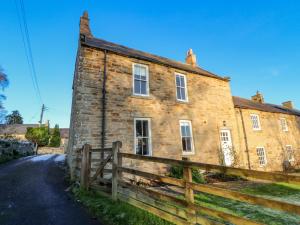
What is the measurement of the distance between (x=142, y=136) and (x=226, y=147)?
7.23 metres

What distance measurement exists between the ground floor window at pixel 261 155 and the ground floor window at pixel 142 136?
1235 cm

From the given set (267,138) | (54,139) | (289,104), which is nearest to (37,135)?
(54,139)

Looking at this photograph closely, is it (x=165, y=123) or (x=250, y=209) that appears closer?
(x=250, y=209)

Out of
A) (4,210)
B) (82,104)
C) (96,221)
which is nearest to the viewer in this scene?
(96,221)

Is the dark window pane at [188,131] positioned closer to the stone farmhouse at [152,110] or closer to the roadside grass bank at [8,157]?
the stone farmhouse at [152,110]

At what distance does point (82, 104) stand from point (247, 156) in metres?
14.2

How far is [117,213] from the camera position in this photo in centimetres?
440

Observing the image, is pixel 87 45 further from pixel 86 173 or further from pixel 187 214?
pixel 187 214

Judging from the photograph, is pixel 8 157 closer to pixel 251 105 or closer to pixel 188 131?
pixel 188 131

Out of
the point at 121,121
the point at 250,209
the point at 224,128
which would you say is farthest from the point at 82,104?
the point at 224,128

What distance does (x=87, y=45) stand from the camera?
9.65 meters

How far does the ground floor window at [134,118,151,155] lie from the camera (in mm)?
9977

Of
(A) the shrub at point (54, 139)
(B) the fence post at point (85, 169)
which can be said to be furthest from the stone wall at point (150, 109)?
(A) the shrub at point (54, 139)

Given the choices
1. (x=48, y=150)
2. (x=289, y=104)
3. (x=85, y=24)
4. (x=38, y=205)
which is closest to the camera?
(x=38, y=205)
